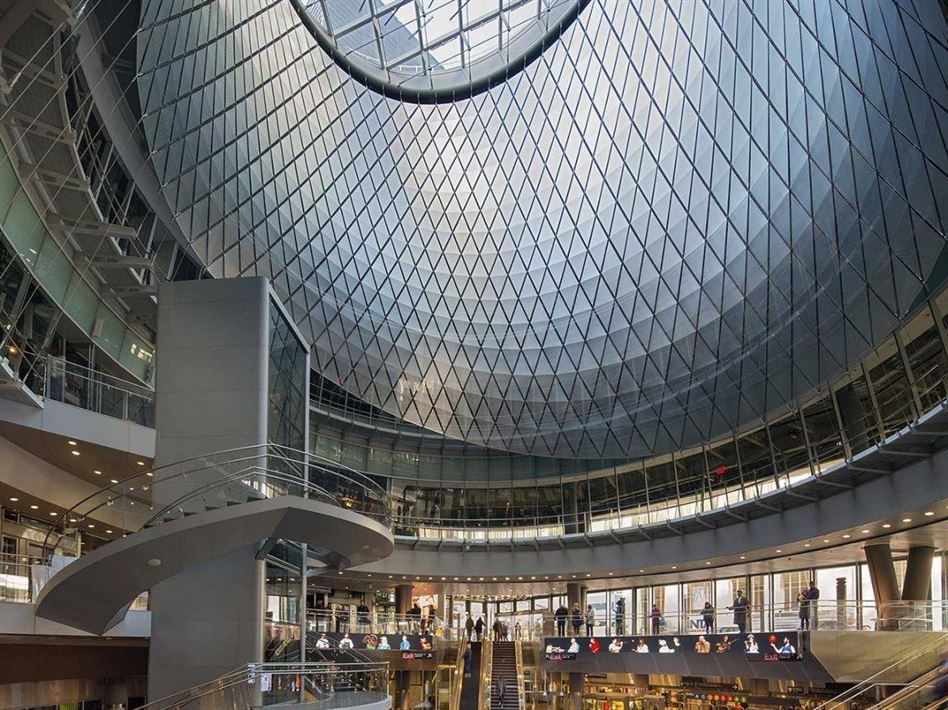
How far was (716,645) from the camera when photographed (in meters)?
40.9

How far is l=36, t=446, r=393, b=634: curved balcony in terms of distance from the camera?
847 inches

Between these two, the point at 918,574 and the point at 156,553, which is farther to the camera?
the point at 918,574

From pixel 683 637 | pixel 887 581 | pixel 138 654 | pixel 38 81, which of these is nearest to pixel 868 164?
pixel 887 581

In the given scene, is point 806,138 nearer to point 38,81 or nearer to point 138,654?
point 38,81

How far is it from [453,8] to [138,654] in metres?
37.0

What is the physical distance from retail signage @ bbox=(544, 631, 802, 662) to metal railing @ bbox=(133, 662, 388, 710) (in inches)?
684

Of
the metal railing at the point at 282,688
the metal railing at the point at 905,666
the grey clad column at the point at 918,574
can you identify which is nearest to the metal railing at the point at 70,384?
the metal railing at the point at 282,688

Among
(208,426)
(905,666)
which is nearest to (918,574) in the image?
(905,666)

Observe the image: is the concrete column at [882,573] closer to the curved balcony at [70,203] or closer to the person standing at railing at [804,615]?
the person standing at railing at [804,615]

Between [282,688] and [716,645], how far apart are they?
80.8 ft

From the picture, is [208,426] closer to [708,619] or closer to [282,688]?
[282,688]

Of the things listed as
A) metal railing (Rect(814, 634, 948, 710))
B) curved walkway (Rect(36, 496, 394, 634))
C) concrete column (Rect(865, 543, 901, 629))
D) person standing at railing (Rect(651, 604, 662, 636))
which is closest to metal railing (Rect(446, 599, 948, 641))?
metal railing (Rect(814, 634, 948, 710))

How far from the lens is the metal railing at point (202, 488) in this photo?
22766 millimetres

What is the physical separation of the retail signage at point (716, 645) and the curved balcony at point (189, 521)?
18.6 m
